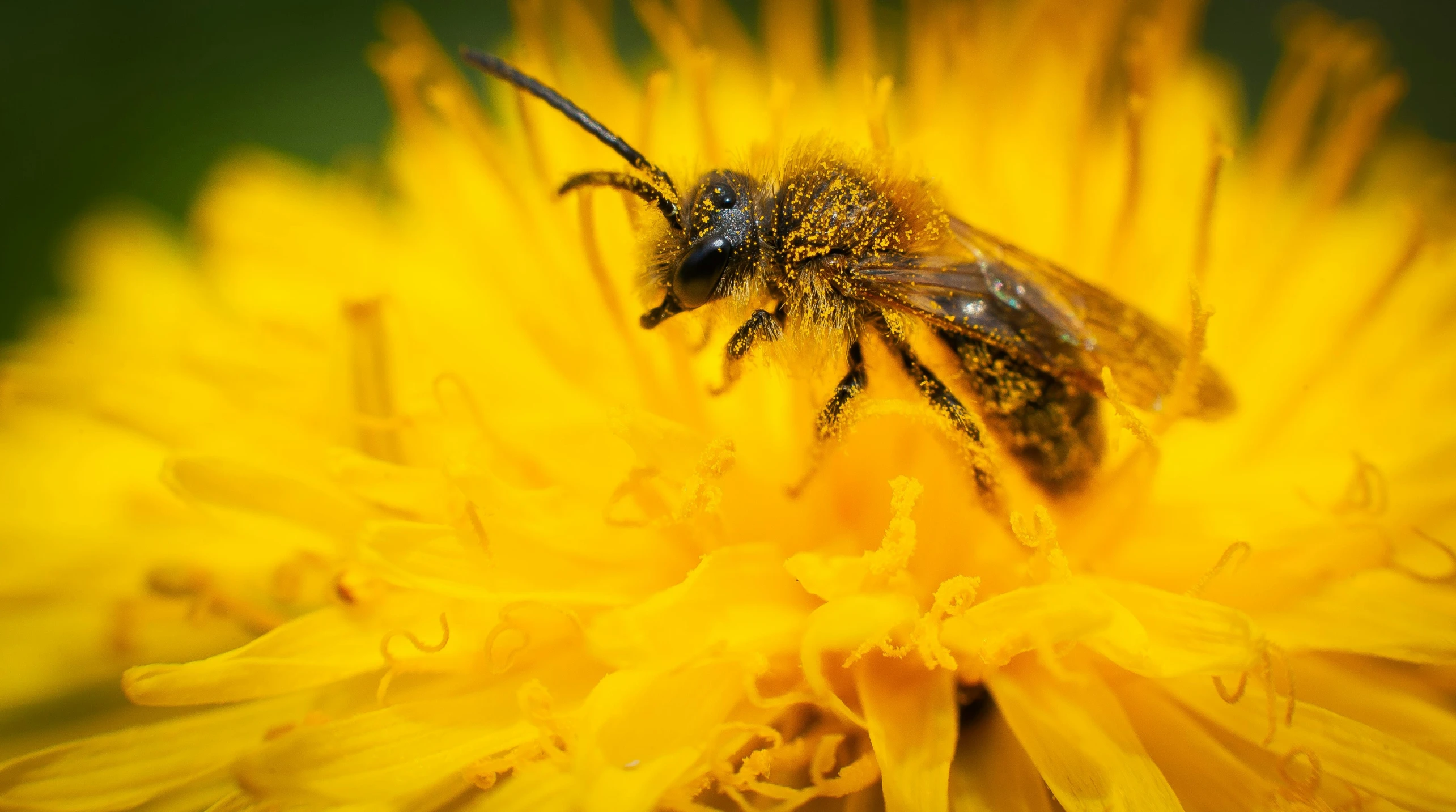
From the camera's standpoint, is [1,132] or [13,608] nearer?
[13,608]

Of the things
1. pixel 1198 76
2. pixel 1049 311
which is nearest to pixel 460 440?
pixel 1049 311

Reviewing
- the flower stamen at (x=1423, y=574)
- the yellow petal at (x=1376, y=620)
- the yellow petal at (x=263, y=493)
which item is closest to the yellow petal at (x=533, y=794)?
the yellow petal at (x=263, y=493)

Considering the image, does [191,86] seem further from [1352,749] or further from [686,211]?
[1352,749]

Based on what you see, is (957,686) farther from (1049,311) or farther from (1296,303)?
(1296,303)

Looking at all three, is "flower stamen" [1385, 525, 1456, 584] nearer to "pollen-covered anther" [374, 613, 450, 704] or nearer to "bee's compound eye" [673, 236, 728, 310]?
"bee's compound eye" [673, 236, 728, 310]

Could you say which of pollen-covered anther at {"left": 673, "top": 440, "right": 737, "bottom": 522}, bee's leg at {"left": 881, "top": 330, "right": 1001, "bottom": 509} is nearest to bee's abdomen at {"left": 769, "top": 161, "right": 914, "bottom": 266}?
bee's leg at {"left": 881, "top": 330, "right": 1001, "bottom": 509}

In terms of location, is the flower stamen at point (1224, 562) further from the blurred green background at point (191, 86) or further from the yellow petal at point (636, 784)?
the blurred green background at point (191, 86)
